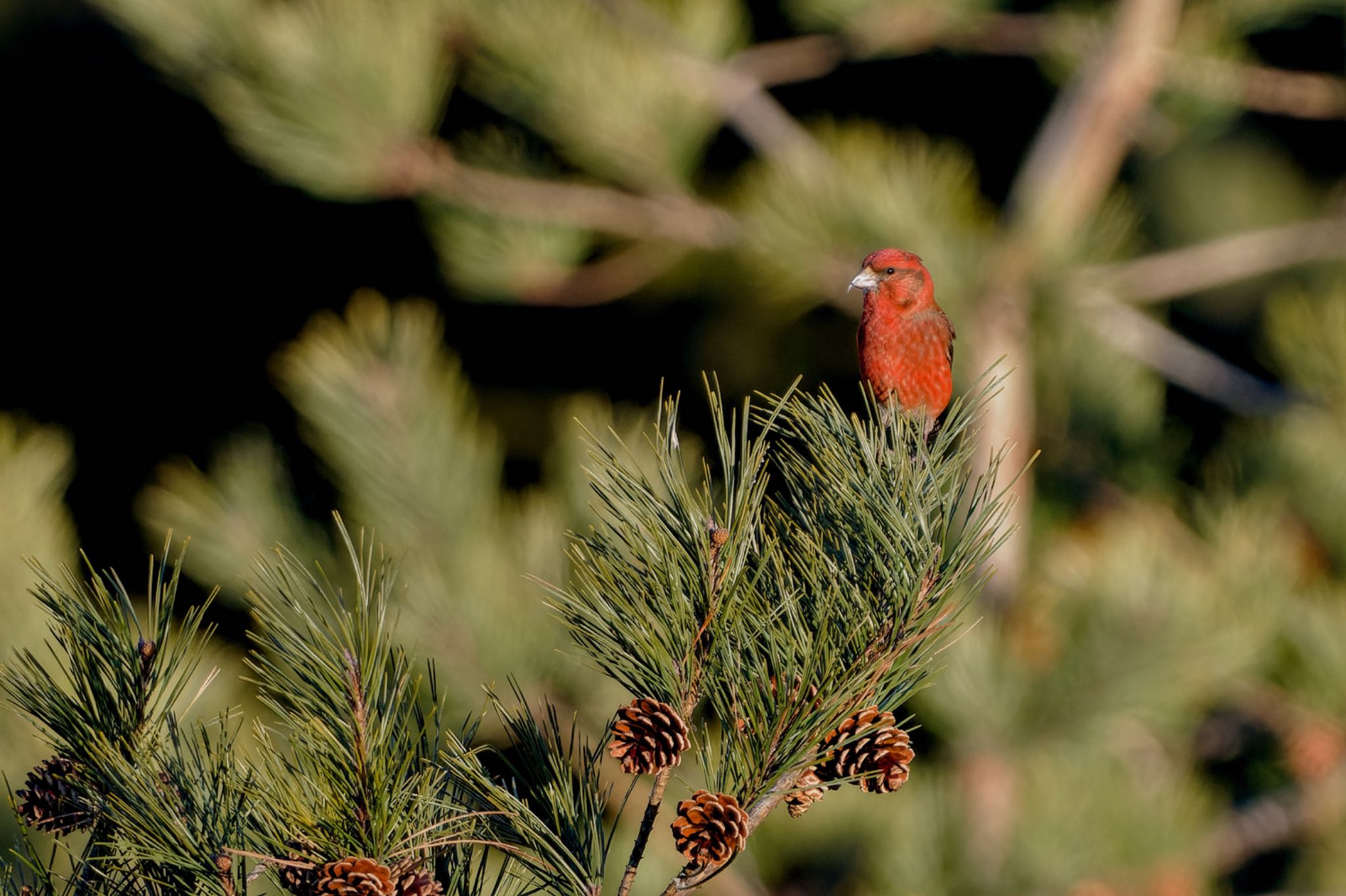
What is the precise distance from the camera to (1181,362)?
4.51m

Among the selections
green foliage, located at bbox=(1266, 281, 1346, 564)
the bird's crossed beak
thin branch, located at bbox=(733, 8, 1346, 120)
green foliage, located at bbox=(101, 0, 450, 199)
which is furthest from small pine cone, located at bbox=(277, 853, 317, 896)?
thin branch, located at bbox=(733, 8, 1346, 120)

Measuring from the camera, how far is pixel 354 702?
1.14 metres

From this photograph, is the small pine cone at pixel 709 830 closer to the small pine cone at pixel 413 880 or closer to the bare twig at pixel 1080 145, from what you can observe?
the small pine cone at pixel 413 880

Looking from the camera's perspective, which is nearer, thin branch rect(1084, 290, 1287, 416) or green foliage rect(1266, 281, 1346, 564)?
green foliage rect(1266, 281, 1346, 564)

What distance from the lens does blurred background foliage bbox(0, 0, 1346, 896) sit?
3107 millimetres

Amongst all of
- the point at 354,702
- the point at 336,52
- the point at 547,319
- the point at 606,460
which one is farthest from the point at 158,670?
the point at 547,319

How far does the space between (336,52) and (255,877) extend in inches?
112

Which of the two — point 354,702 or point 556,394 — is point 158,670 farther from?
point 556,394

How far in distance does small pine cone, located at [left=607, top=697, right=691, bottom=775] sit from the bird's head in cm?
142

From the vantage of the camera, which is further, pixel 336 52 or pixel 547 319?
pixel 547 319

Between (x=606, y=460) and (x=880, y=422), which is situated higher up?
(x=880, y=422)

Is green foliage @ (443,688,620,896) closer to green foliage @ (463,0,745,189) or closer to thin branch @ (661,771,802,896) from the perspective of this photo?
thin branch @ (661,771,802,896)

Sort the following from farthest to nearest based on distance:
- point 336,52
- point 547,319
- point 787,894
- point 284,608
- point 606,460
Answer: point 547,319, point 787,894, point 336,52, point 284,608, point 606,460

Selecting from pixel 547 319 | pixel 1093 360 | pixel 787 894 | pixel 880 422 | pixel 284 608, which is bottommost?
pixel 284 608
